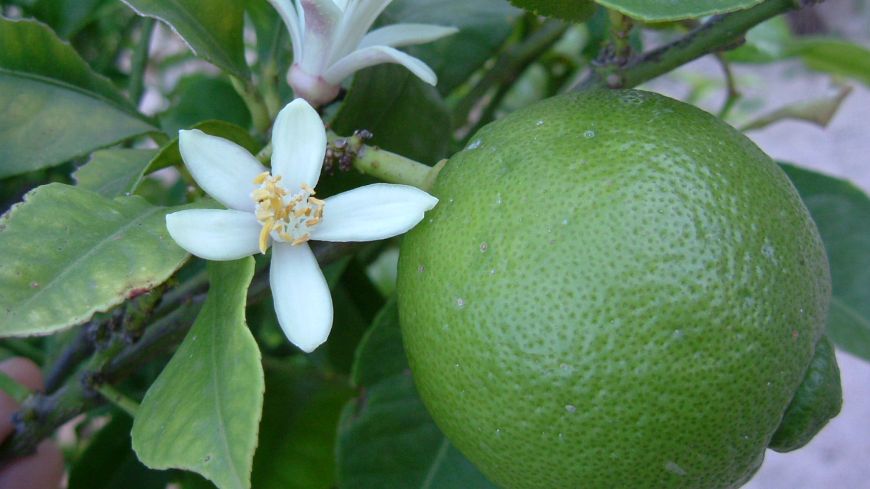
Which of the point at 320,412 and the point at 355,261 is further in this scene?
the point at 355,261

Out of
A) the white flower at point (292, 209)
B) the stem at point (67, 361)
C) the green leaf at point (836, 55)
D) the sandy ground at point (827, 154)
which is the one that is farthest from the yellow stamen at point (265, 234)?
the sandy ground at point (827, 154)

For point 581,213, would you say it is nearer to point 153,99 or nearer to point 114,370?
point 114,370

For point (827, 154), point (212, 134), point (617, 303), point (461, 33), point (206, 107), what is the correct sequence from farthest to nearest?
point (827, 154), point (206, 107), point (461, 33), point (212, 134), point (617, 303)

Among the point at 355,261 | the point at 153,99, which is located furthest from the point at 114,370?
the point at 153,99

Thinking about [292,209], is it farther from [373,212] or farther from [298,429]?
[298,429]

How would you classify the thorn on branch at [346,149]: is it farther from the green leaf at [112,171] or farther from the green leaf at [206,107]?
the green leaf at [206,107]

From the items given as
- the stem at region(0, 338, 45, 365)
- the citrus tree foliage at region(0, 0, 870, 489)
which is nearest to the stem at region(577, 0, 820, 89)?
the citrus tree foliage at region(0, 0, 870, 489)

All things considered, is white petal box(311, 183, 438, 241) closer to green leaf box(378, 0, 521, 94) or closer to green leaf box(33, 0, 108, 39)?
green leaf box(378, 0, 521, 94)

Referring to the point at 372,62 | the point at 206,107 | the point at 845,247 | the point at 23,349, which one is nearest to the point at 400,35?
the point at 372,62
